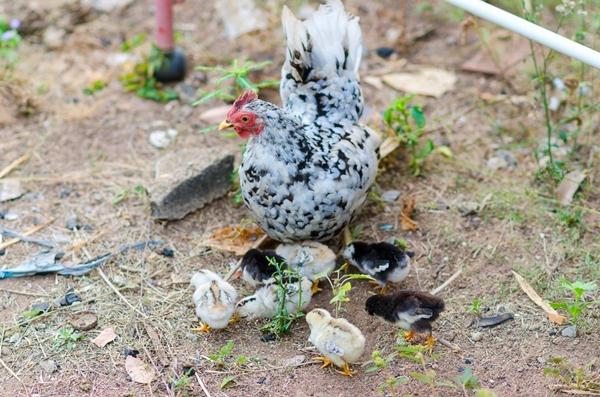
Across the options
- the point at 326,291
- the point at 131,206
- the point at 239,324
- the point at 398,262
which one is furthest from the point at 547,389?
the point at 131,206

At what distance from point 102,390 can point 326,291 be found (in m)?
1.11

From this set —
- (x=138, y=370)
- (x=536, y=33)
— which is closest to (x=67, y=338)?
(x=138, y=370)

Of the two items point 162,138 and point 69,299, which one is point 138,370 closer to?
point 69,299

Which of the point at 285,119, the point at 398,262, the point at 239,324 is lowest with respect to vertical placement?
the point at 239,324

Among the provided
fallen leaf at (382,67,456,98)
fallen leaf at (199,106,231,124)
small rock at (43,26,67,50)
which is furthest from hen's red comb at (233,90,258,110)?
small rock at (43,26,67,50)

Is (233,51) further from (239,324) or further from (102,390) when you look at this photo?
(102,390)

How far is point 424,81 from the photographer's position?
539cm

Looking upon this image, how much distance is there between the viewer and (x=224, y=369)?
3414 mm

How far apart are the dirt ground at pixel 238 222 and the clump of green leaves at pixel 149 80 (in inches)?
2.4

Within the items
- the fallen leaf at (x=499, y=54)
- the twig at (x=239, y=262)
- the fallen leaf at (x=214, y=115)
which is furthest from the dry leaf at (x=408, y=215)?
the fallen leaf at (x=499, y=54)

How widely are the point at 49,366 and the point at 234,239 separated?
1138 mm

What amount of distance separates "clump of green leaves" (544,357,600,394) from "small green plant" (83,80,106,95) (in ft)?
11.1

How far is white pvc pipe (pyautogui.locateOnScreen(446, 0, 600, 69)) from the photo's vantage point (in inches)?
124

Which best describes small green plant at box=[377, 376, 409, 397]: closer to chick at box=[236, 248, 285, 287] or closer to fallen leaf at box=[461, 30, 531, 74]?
chick at box=[236, 248, 285, 287]
